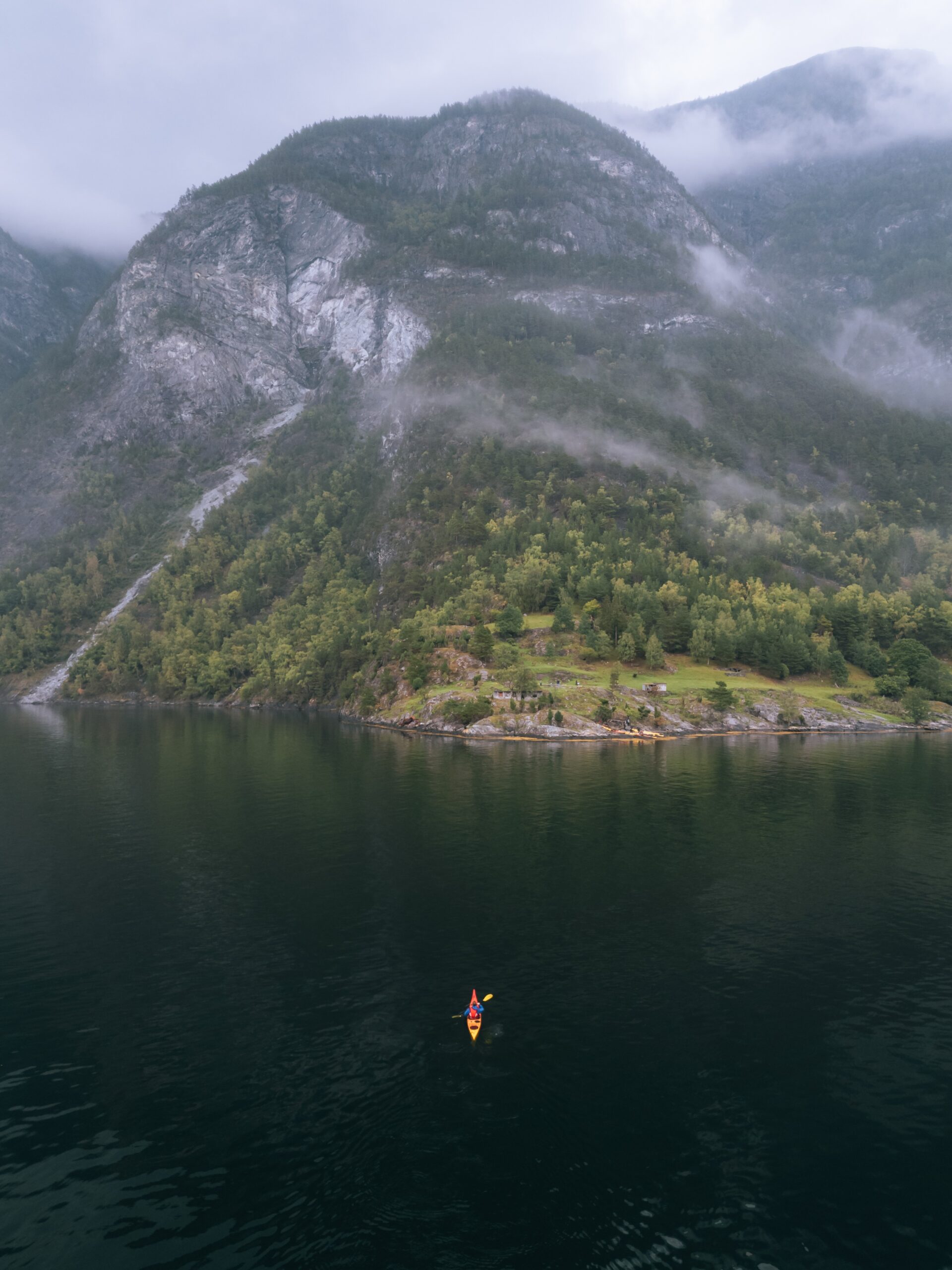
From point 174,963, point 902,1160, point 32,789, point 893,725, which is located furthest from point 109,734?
point 893,725

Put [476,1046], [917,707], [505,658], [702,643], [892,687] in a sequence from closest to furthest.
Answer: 1. [476,1046]
2. [917,707]
3. [505,658]
4. [892,687]
5. [702,643]

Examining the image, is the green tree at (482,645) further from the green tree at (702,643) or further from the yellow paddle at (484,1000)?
the yellow paddle at (484,1000)

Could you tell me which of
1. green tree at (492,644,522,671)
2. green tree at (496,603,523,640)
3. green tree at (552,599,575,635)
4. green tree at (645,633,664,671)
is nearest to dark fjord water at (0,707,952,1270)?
green tree at (492,644,522,671)

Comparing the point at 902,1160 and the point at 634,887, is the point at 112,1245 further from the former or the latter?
the point at 634,887

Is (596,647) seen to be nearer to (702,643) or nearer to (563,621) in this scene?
(563,621)

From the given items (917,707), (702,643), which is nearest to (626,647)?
(702,643)

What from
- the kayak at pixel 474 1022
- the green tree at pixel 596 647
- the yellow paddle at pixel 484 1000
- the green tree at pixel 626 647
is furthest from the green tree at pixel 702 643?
the kayak at pixel 474 1022
